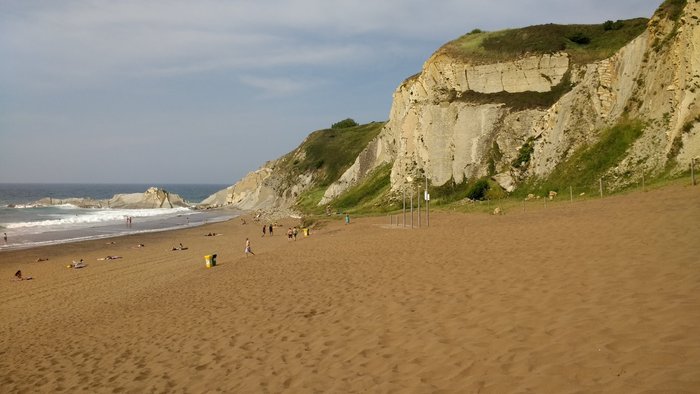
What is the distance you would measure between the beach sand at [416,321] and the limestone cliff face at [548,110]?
37.2ft

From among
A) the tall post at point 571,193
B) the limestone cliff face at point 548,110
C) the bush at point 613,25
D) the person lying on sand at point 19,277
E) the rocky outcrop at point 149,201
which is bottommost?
the person lying on sand at point 19,277

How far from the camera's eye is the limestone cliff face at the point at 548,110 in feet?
93.9

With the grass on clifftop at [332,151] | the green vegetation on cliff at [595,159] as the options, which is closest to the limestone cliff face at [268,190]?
the grass on clifftop at [332,151]

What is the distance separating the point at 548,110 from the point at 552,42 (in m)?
11.8

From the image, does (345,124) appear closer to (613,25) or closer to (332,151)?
(332,151)

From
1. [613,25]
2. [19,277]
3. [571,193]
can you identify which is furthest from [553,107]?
[19,277]

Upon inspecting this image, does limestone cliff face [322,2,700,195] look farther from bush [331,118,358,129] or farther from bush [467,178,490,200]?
bush [331,118,358,129]

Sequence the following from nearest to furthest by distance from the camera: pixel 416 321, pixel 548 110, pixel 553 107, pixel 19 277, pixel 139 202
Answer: pixel 416 321, pixel 19 277, pixel 553 107, pixel 548 110, pixel 139 202

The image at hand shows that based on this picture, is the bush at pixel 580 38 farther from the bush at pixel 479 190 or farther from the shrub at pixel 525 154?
the bush at pixel 479 190

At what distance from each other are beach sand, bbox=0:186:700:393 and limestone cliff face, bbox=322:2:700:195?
11345 millimetres

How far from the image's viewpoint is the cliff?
29.2 metres

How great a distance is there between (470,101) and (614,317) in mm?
44883

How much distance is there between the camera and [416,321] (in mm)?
9078

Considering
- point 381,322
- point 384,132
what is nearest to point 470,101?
point 384,132
